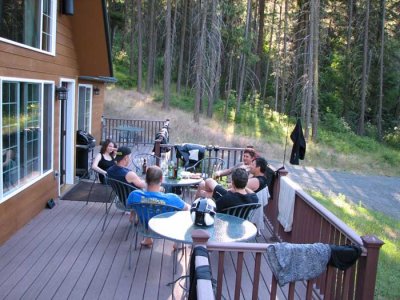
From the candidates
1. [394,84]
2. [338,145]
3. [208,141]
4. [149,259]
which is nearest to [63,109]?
[149,259]

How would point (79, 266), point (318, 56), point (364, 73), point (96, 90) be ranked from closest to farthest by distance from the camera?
point (79, 266)
point (96, 90)
point (364, 73)
point (318, 56)

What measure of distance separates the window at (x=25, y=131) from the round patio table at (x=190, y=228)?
80.1 inches

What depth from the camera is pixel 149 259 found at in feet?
13.6

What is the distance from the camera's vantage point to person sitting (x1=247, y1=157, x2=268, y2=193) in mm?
4531

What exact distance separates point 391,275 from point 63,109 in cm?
576

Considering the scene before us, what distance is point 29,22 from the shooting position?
5.27 metres

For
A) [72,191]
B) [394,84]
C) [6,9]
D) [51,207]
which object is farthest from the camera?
[394,84]

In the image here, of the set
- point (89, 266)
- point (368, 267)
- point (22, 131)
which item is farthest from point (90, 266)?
point (368, 267)

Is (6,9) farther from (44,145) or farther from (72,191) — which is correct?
(72,191)

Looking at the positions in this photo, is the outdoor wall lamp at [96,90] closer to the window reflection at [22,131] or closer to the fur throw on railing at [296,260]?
the window reflection at [22,131]

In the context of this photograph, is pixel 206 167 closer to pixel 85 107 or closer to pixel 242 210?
pixel 242 210

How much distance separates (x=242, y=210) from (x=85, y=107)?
294 inches

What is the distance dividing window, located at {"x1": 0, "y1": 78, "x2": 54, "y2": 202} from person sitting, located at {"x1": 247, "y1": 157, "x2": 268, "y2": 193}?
2751 mm

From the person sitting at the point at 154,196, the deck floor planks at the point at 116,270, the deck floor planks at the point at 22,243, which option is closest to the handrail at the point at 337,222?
the person sitting at the point at 154,196
